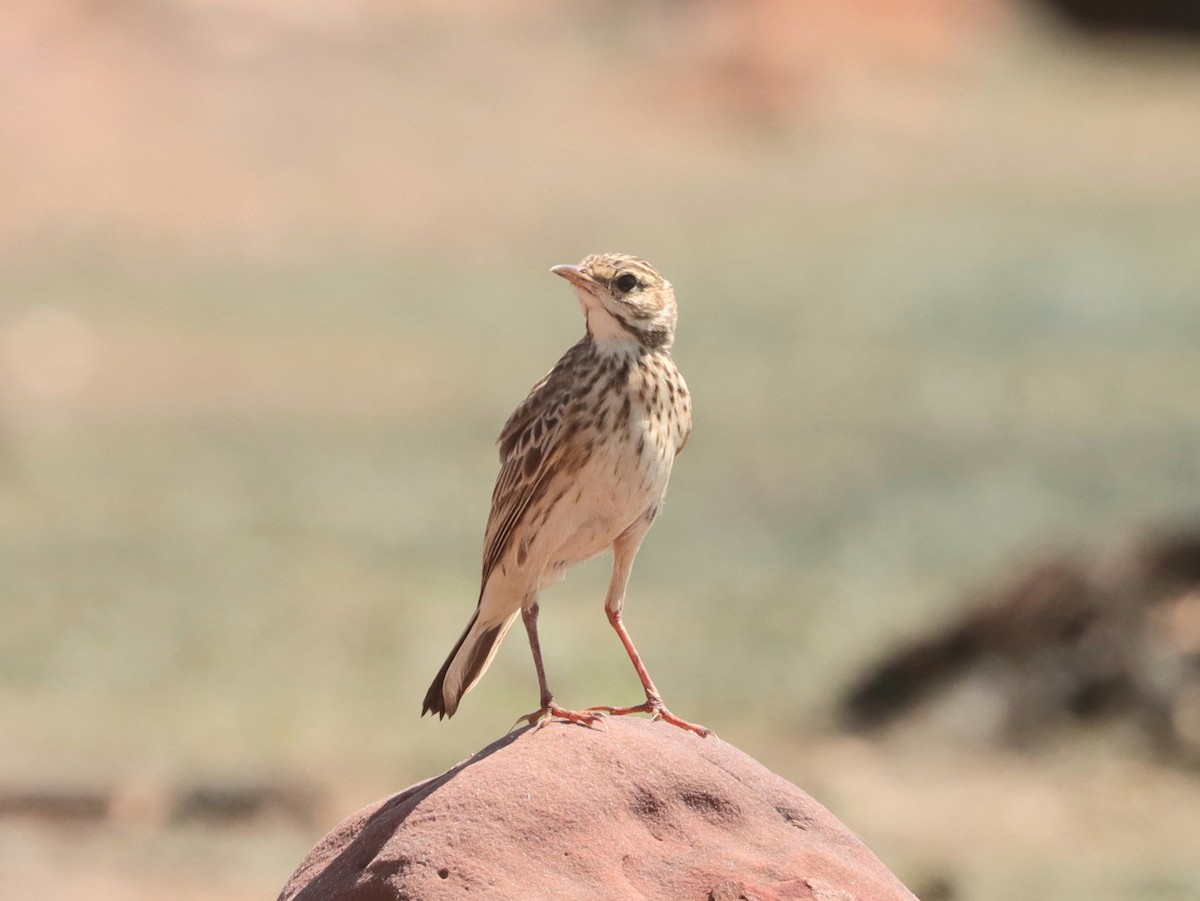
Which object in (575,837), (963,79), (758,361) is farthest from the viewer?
(963,79)

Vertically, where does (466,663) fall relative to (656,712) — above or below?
above

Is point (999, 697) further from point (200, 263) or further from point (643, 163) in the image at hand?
point (643, 163)

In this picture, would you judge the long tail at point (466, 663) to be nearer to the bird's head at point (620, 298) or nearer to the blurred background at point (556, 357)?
the bird's head at point (620, 298)

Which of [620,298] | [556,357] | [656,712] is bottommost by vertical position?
[656,712]

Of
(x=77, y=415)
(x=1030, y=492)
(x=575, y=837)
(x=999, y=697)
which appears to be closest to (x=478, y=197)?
(x=77, y=415)

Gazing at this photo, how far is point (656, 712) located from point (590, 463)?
0.94m

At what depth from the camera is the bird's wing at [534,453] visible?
7.38 meters

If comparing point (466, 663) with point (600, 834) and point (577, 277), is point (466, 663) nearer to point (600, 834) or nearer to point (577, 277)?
point (600, 834)

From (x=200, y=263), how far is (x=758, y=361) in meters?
9.16

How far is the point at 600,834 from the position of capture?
6.55 m

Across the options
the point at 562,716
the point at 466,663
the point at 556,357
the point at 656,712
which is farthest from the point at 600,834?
the point at 556,357

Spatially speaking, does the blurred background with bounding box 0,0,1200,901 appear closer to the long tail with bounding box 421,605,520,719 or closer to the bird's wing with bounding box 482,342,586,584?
the long tail with bounding box 421,605,520,719

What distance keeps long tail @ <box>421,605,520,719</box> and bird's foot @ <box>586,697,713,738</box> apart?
0.53 metres

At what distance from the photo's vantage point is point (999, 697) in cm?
1462
